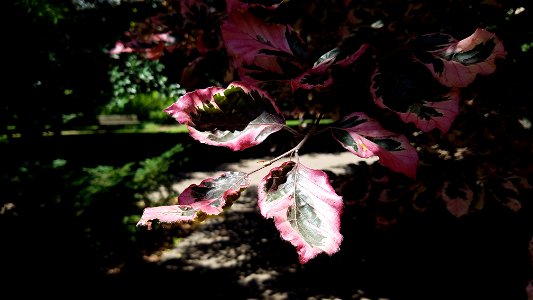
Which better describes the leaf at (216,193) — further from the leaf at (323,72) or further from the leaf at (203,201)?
the leaf at (323,72)

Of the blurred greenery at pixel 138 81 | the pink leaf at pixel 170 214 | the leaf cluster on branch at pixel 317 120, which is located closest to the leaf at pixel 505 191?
the leaf cluster on branch at pixel 317 120

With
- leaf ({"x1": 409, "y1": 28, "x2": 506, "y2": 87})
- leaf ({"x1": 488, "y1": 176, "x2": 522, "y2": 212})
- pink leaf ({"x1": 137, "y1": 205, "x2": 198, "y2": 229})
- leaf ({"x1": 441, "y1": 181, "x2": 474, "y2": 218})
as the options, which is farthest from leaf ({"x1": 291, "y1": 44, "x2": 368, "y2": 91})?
leaf ({"x1": 488, "y1": 176, "x2": 522, "y2": 212})

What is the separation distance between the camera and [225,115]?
66cm

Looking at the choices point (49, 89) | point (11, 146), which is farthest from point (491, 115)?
point (49, 89)

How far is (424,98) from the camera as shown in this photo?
0.64m

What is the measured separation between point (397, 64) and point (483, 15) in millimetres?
1058

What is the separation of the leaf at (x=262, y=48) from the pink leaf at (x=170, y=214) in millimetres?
347

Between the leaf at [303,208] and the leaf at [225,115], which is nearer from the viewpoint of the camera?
Answer: the leaf at [303,208]

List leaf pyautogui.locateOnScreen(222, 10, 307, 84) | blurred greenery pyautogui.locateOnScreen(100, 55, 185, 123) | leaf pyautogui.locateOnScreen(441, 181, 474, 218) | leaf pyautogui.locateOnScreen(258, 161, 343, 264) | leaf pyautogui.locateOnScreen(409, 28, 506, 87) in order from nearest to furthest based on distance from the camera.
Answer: leaf pyautogui.locateOnScreen(258, 161, 343, 264) → leaf pyautogui.locateOnScreen(409, 28, 506, 87) → leaf pyautogui.locateOnScreen(222, 10, 307, 84) → leaf pyautogui.locateOnScreen(441, 181, 474, 218) → blurred greenery pyautogui.locateOnScreen(100, 55, 185, 123)

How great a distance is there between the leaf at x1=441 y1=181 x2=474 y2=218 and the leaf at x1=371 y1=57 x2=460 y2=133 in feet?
4.21

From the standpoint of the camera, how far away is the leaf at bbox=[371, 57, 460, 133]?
622mm

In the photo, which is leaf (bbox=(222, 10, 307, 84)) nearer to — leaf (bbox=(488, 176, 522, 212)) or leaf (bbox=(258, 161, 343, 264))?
leaf (bbox=(258, 161, 343, 264))

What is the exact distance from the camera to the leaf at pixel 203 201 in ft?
1.81

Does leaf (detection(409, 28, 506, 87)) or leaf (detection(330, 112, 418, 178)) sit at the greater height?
leaf (detection(409, 28, 506, 87))
